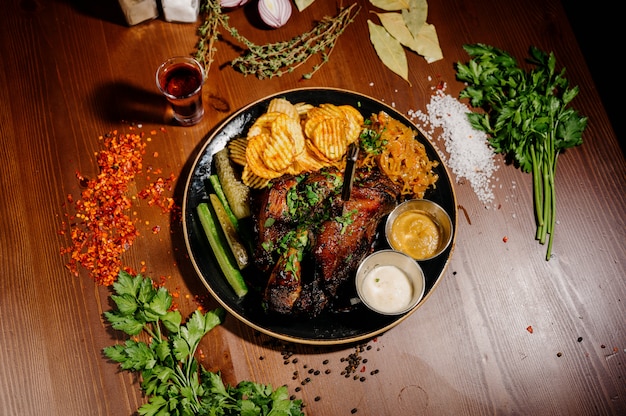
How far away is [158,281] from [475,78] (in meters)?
2.44

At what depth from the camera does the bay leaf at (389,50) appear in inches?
142

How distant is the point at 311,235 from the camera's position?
2.86 meters

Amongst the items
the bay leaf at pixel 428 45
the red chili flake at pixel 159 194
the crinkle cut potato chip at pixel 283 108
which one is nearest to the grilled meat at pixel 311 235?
the crinkle cut potato chip at pixel 283 108

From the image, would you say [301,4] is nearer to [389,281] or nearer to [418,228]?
[418,228]

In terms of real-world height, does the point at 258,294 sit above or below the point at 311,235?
below

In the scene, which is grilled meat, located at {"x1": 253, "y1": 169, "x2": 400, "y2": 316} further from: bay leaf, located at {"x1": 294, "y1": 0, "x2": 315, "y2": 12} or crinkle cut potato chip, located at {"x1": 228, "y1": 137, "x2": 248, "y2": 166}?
bay leaf, located at {"x1": 294, "y1": 0, "x2": 315, "y2": 12}

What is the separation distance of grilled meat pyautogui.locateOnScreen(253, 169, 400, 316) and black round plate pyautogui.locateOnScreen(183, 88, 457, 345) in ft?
0.48

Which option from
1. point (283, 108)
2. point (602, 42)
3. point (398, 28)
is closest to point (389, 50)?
point (398, 28)

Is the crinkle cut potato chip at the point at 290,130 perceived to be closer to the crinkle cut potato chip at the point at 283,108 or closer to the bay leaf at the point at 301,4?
the crinkle cut potato chip at the point at 283,108

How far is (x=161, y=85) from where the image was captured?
316cm

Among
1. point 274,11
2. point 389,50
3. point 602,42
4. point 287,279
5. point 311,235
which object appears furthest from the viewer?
point 602,42

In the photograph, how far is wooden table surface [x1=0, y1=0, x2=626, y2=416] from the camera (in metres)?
3.12

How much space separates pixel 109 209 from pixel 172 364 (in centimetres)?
103

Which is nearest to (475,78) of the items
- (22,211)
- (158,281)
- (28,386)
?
(158,281)
